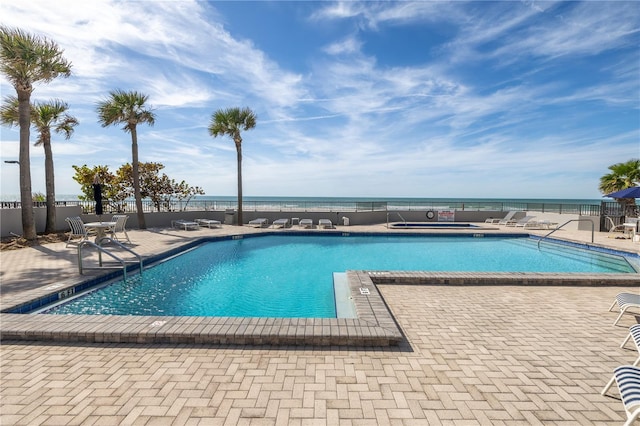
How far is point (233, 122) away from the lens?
51.9 ft

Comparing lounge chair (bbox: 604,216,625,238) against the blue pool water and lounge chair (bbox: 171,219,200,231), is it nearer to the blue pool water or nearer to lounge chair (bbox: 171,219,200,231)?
the blue pool water

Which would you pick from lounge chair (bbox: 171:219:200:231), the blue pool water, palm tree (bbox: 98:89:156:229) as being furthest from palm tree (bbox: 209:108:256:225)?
the blue pool water

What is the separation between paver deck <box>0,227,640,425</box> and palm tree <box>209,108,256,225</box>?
14.0 meters

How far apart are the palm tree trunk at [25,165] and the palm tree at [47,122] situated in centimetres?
175

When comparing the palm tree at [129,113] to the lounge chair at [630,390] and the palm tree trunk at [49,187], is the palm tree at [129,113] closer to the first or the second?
the palm tree trunk at [49,187]

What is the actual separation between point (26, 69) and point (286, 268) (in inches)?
424

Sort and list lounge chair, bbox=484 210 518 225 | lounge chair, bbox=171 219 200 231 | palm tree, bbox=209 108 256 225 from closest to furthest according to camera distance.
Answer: lounge chair, bbox=171 219 200 231 < palm tree, bbox=209 108 256 225 < lounge chair, bbox=484 210 518 225

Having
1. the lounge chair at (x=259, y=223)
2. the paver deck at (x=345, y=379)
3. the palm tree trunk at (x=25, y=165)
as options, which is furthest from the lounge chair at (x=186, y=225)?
the paver deck at (x=345, y=379)

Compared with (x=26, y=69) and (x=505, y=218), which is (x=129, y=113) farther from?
(x=505, y=218)

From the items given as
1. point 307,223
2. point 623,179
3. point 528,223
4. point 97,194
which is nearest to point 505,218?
point 528,223

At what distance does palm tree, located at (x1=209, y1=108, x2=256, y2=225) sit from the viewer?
51.9 feet

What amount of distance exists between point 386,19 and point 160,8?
22.5ft

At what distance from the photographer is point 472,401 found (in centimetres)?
242

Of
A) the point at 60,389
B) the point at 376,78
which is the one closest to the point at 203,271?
the point at 60,389
